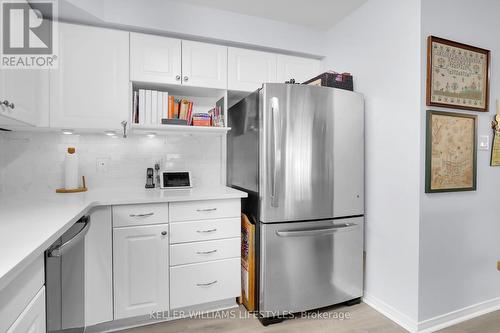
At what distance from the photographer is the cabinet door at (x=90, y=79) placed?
76.4 inches

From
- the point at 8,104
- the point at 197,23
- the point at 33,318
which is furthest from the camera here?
the point at 197,23

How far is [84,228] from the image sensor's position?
1.46 metres

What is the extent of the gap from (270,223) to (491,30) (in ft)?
7.25

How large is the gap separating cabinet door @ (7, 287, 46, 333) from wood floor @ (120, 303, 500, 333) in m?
1.09

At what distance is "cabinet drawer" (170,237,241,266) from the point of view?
191cm

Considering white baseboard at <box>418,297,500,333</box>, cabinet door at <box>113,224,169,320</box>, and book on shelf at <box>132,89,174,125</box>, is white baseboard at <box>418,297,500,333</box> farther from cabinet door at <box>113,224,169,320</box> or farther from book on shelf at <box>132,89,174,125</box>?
book on shelf at <box>132,89,174,125</box>

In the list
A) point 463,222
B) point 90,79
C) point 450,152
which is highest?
point 90,79

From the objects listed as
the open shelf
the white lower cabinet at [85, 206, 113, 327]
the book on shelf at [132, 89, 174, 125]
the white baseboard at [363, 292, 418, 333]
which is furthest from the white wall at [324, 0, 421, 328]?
the white lower cabinet at [85, 206, 113, 327]

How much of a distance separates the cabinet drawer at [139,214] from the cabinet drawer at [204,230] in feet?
0.36

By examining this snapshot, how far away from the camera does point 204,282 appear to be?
1.98 metres

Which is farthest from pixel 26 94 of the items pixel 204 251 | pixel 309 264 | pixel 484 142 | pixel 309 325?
pixel 484 142

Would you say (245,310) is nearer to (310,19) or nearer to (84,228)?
(84,228)

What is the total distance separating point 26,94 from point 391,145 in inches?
97.4

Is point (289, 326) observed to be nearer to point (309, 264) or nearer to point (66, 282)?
point (309, 264)
